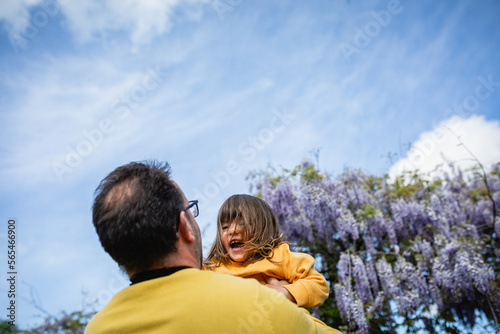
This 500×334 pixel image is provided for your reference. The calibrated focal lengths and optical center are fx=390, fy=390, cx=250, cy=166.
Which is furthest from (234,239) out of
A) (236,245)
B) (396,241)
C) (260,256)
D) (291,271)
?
(396,241)

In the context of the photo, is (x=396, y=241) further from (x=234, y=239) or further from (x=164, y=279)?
(x=164, y=279)

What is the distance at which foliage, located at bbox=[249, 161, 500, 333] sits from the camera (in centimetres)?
531

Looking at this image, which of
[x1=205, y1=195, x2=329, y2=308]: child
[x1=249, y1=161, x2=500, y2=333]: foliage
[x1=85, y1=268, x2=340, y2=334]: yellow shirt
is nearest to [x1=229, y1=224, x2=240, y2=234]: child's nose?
[x1=205, y1=195, x2=329, y2=308]: child

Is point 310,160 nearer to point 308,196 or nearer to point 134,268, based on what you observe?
point 308,196

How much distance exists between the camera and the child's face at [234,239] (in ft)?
7.72

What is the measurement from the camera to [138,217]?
1.33m

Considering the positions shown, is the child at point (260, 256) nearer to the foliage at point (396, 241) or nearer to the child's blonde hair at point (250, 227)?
the child's blonde hair at point (250, 227)

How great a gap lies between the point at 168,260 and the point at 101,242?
25 cm

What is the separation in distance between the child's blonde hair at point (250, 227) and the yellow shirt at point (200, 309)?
3.24ft

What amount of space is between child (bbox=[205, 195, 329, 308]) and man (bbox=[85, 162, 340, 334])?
21.8 inches

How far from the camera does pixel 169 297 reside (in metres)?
1.26

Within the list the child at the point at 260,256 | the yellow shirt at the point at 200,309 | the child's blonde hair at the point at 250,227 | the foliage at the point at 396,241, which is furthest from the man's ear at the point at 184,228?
the foliage at the point at 396,241

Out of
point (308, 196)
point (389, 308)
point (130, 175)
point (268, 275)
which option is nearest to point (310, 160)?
point (308, 196)

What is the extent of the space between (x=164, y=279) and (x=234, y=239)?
3.77ft
